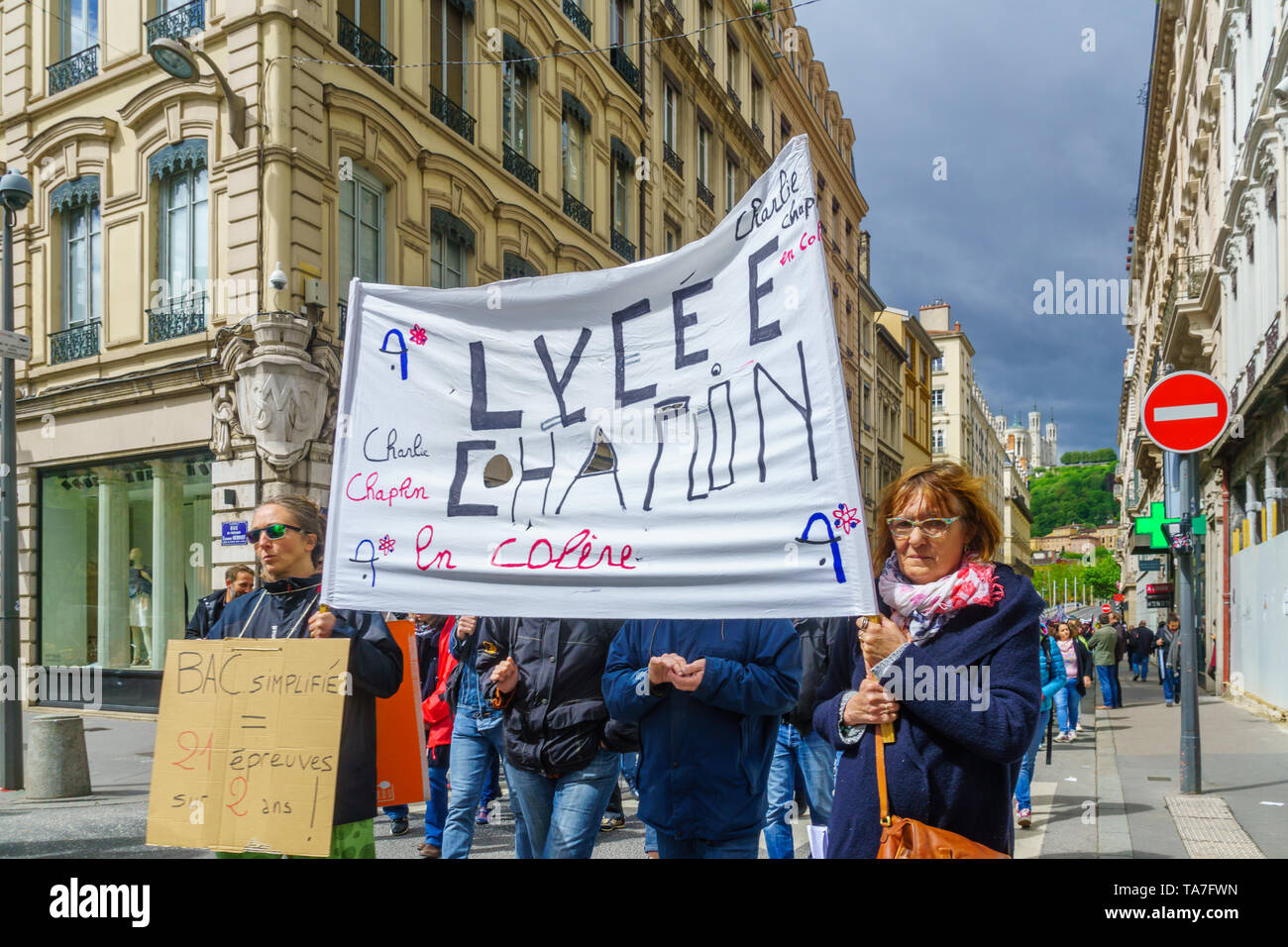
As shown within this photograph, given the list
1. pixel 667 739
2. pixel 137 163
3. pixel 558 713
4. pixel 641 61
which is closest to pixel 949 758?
pixel 667 739

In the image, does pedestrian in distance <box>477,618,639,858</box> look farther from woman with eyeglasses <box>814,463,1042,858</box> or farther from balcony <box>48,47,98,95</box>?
balcony <box>48,47,98,95</box>

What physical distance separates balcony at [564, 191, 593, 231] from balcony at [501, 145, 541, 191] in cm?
128

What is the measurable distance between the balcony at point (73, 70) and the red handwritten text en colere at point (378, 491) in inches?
610

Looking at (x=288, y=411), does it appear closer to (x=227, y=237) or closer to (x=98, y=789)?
(x=227, y=237)

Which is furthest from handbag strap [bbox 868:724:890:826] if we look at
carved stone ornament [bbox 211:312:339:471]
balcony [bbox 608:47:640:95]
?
balcony [bbox 608:47:640:95]

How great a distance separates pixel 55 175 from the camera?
16.8 meters

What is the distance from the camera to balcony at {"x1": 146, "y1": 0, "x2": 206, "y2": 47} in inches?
590

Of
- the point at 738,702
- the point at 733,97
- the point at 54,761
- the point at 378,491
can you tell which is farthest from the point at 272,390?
the point at 733,97

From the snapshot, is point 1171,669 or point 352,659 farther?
point 1171,669

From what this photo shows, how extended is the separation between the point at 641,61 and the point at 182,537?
15410 mm

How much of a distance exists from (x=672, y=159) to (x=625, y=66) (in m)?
3.16

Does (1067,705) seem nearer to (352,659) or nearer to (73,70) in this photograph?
(352,659)

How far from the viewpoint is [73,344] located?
16578 mm
